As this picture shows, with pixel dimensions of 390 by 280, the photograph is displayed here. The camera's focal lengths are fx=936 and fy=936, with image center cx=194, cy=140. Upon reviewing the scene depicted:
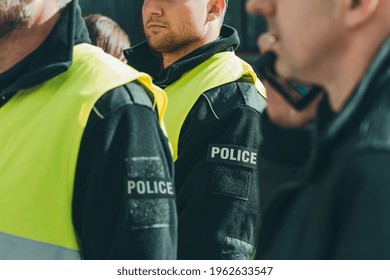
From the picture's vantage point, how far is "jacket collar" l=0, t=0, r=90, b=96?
2596mm

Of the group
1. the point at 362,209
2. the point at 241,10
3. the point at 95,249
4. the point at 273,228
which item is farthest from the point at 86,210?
the point at 241,10

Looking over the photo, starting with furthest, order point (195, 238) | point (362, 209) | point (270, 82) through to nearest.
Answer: point (195, 238) < point (270, 82) < point (362, 209)

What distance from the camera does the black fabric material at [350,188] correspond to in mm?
1331

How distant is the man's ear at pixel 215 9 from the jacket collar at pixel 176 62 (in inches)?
3.6

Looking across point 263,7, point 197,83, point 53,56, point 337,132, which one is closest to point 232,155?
point 197,83

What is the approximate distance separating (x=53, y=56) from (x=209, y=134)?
1.07 metres

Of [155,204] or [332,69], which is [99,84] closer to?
[155,204]

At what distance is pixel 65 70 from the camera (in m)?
2.59

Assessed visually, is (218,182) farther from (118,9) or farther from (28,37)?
(118,9)

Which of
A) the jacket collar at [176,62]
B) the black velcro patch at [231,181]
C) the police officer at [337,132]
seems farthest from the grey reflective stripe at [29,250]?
the jacket collar at [176,62]

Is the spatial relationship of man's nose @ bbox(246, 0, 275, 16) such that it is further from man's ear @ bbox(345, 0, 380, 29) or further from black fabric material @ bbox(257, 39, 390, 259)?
black fabric material @ bbox(257, 39, 390, 259)

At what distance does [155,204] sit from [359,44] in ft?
3.35

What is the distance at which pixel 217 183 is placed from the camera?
137 inches
